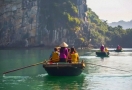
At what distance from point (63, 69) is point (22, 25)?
2839 inches

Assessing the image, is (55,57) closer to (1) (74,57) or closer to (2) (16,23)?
(1) (74,57)

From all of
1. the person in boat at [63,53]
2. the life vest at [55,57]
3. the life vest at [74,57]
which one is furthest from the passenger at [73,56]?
the life vest at [55,57]

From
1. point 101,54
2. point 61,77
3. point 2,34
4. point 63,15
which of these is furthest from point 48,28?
point 61,77

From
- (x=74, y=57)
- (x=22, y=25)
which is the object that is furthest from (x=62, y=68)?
(x=22, y=25)

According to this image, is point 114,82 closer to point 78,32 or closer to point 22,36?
point 22,36

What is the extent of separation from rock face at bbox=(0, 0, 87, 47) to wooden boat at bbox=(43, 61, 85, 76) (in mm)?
69512

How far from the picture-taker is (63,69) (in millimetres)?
20734

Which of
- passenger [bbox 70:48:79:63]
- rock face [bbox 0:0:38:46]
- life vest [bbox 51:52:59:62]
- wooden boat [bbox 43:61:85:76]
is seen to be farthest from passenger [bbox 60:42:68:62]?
rock face [bbox 0:0:38:46]

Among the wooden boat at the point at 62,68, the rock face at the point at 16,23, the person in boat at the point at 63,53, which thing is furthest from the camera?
the rock face at the point at 16,23

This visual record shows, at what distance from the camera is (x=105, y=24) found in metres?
148

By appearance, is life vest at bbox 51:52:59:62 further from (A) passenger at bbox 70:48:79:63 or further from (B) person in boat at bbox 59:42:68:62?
(A) passenger at bbox 70:48:79:63

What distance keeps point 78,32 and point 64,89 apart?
90.4m

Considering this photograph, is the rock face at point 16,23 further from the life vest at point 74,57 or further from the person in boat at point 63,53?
the life vest at point 74,57

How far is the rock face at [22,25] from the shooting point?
296 ft
